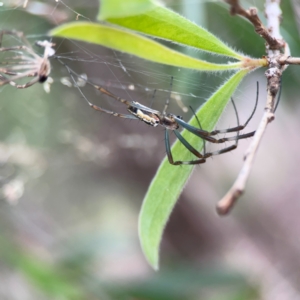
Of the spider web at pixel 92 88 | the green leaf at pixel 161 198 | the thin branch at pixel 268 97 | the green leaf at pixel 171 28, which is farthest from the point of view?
the spider web at pixel 92 88

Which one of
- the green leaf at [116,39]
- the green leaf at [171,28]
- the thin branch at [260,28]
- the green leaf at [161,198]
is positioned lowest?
A: the green leaf at [161,198]

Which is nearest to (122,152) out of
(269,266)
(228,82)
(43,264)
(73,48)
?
(43,264)

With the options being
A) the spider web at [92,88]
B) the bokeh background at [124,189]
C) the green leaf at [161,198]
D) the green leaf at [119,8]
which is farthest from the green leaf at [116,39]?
the bokeh background at [124,189]

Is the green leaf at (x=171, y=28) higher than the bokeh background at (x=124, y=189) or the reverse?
higher

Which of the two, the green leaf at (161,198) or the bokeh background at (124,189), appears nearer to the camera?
the green leaf at (161,198)

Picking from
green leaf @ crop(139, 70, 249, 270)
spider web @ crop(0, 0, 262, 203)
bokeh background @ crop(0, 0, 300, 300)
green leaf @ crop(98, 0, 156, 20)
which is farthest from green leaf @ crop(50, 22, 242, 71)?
bokeh background @ crop(0, 0, 300, 300)

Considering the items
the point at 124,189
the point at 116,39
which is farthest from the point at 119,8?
the point at 124,189

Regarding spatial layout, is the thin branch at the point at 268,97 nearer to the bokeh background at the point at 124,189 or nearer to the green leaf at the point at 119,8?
the green leaf at the point at 119,8
